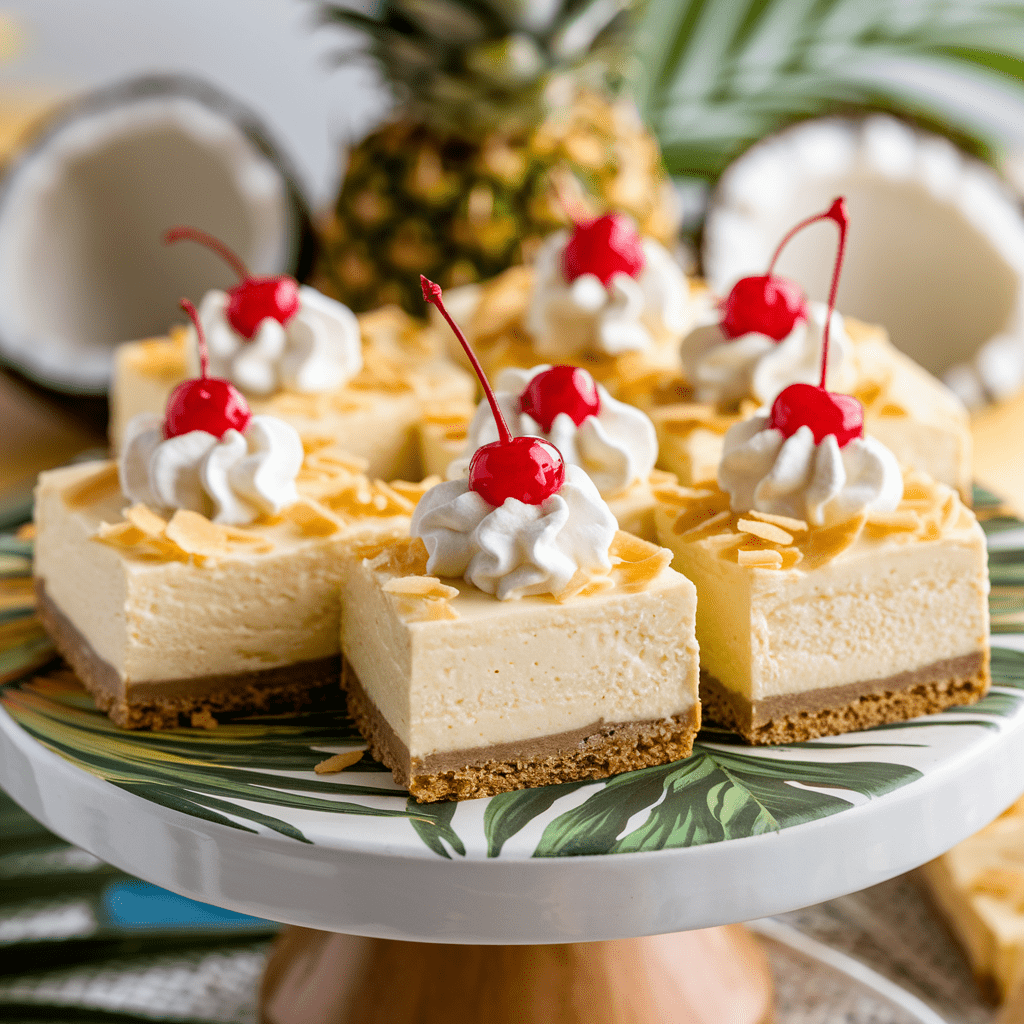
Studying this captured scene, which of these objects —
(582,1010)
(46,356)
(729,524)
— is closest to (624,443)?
(729,524)

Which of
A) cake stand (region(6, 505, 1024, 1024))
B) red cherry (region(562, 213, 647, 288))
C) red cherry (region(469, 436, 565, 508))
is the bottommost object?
cake stand (region(6, 505, 1024, 1024))

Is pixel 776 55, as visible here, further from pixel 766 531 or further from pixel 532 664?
pixel 532 664

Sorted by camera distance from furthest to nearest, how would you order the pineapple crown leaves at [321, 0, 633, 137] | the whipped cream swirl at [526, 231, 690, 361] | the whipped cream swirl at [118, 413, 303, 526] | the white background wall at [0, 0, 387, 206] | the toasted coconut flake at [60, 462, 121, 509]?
the white background wall at [0, 0, 387, 206] < the pineapple crown leaves at [321, 0, 633, 137] < the whipped cream swirl at [526, 231, 690, 361] < the toasted coconut flake at [60, 462, 121, 509] < the whipped cream swirl at [118, 413, 303, 526]

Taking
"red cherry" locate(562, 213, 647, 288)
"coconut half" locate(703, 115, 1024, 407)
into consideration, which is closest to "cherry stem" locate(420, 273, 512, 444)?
"red cherry" locate(562, 213, 647, 288)

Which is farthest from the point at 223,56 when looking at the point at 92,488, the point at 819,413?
the point at 819,413

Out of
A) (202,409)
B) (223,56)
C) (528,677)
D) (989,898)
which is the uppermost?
(223,56)

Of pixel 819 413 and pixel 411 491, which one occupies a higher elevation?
pixel 819 413

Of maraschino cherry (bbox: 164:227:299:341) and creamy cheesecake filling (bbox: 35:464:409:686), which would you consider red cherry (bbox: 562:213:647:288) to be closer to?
maraschino cherry (bbox: 164:227:299:341)
